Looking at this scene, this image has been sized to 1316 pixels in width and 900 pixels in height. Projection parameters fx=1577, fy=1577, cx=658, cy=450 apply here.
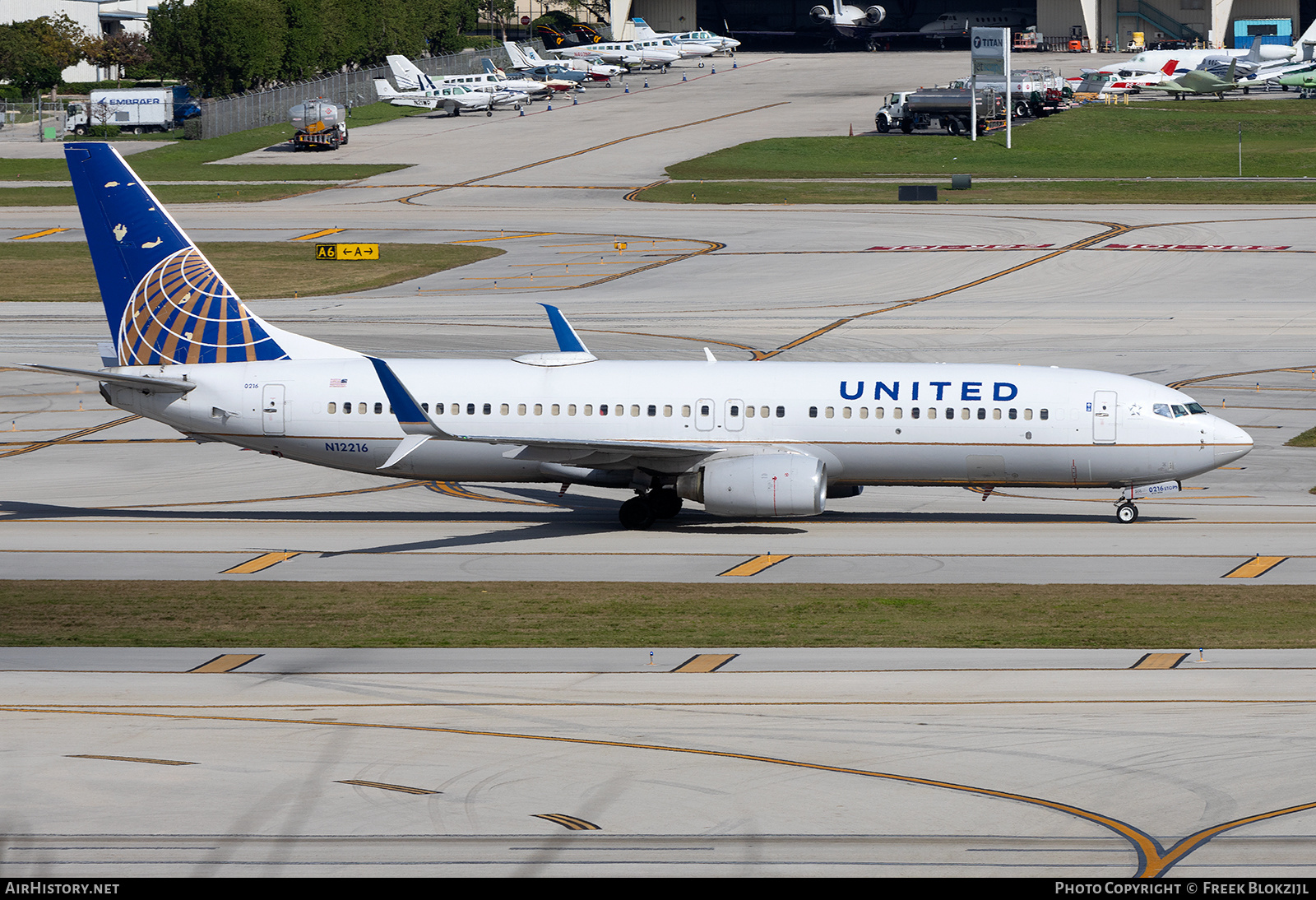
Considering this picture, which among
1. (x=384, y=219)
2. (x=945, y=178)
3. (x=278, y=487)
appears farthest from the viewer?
(x=945, y=178)

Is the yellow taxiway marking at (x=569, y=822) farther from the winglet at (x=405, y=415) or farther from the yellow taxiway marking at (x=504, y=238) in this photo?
the yellow taxiway marking at (x=504, y=238)

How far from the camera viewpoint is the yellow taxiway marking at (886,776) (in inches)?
797

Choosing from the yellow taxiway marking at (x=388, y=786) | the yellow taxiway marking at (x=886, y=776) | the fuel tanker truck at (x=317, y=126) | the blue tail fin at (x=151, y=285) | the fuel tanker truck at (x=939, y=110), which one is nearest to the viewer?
the yellow taxiway marking at (x=886, y=776)

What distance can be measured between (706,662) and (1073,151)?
351 ft

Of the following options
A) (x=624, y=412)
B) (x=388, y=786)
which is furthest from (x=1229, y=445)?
(x=388, y=786)

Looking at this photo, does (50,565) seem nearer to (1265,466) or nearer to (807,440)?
(807,440)

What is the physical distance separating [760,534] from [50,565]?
17.6m

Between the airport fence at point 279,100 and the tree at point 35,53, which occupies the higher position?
the tree at point 35,53

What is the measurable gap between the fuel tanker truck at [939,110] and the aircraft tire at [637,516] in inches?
3905

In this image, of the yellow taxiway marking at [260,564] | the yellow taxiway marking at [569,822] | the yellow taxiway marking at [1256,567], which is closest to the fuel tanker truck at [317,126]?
the yellow taxiway marking at [260,564]

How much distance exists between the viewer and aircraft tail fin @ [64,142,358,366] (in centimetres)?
4291

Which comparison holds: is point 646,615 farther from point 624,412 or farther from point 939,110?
point 939,110

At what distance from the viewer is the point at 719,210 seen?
10562cm
